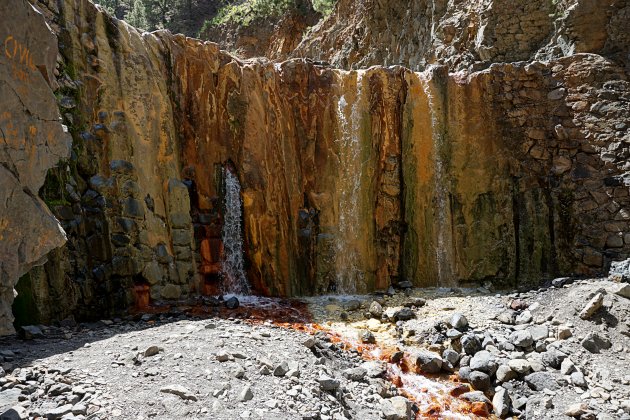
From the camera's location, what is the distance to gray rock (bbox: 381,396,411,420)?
6062mm

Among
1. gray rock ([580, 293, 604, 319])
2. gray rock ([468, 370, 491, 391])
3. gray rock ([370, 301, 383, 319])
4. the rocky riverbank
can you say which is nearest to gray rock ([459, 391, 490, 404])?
the rocky riverbank

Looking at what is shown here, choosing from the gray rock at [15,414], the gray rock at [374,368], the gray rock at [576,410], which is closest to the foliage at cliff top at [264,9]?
the gray rock at [374,368]

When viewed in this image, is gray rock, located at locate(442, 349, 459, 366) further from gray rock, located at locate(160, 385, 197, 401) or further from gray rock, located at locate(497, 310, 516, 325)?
gray rock, located at locate(160, 385, 197, 401)

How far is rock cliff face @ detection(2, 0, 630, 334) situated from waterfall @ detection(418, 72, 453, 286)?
3cm

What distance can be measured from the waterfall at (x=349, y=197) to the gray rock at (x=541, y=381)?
17.0 ft

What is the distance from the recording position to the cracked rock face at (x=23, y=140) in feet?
13.2

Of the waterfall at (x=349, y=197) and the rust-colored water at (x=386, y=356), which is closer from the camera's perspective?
the rust-colored water at (x=386, y=356)

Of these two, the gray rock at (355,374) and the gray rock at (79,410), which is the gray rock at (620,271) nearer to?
the gray rock at (355,374)

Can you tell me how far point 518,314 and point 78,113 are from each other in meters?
8.63

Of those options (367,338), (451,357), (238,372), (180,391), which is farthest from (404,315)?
(180,391)

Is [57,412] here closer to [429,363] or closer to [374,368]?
[374,368]

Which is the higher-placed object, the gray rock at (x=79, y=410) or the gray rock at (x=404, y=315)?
the gray rock at (x=79, y=410)

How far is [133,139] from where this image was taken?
31.8 feet

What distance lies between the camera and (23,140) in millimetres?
4273
